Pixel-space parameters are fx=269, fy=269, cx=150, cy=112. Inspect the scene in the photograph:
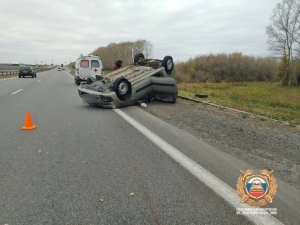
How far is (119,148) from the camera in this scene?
4.99 metres

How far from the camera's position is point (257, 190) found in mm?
3020

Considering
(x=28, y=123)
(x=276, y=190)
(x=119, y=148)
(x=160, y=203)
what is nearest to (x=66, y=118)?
(x=28, y=123)

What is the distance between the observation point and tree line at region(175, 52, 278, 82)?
5256 centimetres

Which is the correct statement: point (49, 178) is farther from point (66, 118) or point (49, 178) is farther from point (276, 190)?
point (66, 118)

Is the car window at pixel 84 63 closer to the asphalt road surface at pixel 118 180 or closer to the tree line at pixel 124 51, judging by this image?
the asphalt road surface at pixel 118 180

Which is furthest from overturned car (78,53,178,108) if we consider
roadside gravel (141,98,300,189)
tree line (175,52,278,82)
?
tree line (175,52,278,82)

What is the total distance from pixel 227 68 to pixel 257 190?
5594 centimetres

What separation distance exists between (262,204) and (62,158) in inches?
120

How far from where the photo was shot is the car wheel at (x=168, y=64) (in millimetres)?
11492

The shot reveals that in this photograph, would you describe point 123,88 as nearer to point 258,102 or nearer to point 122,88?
point 122,88

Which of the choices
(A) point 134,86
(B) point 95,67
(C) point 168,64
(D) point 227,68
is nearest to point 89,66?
(B) point 95,67

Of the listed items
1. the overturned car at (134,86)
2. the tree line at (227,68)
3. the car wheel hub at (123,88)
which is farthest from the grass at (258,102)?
the tree line at (227,68)

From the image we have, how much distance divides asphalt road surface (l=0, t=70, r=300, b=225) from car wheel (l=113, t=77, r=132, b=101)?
327 cm

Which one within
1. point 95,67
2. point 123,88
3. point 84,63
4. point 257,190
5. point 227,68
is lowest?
point 257,190
